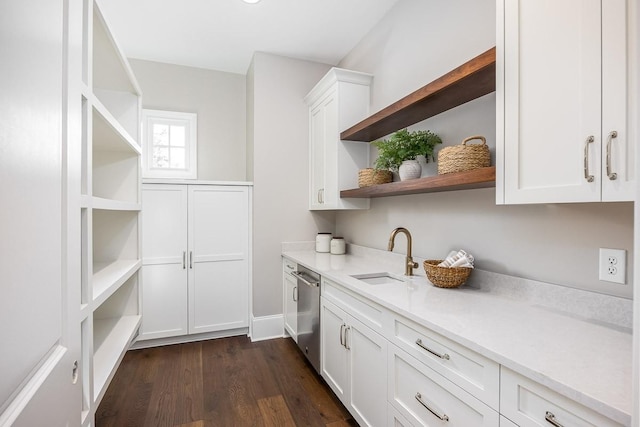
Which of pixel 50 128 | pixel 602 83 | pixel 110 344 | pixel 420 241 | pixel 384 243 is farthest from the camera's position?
pixel 384 243

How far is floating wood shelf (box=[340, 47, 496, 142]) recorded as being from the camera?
1.46 metres

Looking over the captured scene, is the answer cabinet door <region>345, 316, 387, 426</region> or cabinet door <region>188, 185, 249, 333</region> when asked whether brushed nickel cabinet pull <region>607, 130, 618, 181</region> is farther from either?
cabinet door <region>188, 185, 249, 333</region>

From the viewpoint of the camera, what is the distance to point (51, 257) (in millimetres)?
631

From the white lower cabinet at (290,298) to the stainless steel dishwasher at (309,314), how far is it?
16 cm

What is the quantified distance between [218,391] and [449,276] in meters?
1.78

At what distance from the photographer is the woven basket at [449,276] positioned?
1703mm

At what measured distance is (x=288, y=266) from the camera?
319cm

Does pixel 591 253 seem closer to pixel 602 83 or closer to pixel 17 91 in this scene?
pixel 602 83

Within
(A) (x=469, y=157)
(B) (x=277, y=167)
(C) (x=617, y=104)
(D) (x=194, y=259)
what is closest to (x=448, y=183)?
(A) (x=469, y=157)

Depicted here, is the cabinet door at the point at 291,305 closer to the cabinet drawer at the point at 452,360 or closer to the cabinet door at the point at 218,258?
the cabinet door at the point at 218,258

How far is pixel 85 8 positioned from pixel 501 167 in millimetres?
1635

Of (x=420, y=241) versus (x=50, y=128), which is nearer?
(x=50, y=128)

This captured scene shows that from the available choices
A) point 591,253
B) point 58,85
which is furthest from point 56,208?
point 591,253

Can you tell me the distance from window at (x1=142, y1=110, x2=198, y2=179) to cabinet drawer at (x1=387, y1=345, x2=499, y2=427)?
3.20 meters
